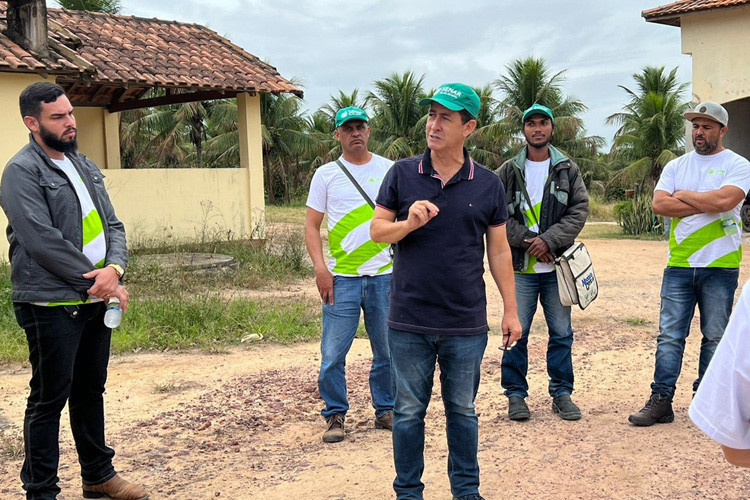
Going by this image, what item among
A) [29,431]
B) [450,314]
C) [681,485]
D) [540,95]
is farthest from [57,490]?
[540,95]

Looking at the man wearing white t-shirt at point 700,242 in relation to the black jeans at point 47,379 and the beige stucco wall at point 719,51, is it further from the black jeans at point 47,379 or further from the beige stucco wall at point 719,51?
the beige stucco wall at point 719,51

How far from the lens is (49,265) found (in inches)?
142

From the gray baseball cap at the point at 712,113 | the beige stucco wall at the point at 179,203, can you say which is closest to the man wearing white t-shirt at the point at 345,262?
the gray baseball cap at the point at 712,113

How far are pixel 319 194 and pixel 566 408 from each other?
2063 mm

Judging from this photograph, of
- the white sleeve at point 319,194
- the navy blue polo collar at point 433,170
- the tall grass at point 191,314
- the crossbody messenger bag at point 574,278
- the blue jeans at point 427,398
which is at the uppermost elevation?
the navy blue polo collar at point 433,170

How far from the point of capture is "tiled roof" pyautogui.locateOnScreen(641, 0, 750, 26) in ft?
58.9

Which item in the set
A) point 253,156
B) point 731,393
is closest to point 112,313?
point 731,393

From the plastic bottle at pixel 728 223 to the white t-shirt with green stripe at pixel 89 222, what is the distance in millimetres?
3596

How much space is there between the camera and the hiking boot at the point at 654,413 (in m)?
5.04

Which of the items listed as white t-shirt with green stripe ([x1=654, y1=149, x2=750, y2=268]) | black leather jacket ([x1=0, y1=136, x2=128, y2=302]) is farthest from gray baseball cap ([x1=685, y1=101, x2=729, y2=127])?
black leather jacket ([x1=0, y1=136, x2=128, y2=302])

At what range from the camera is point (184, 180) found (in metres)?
14.7

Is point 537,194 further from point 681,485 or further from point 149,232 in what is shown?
point 149,232

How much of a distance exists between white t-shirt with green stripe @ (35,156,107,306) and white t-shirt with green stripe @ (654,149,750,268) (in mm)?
3182

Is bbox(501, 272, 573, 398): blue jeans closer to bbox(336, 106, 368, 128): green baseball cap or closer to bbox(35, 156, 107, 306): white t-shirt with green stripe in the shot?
bbox(336, 106, 368, 128): green baseball cap
